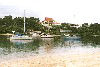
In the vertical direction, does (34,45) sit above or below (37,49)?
below

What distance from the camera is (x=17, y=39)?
296 feet

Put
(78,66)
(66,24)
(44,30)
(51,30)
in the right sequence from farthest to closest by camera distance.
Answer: (66,24)
(51,30)
(44,30)
(78,66)

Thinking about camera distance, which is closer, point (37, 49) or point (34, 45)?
point (37, 49)

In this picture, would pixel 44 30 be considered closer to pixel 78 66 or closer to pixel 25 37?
pixel 25 37

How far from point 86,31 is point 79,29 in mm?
4452

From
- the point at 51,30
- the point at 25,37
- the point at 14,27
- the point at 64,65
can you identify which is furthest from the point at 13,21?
the point at 64,65

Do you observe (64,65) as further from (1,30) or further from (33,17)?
(33,17)

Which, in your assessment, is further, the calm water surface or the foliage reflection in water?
the foliage reflection in water

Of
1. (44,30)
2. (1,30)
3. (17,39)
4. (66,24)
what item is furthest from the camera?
(66,24)

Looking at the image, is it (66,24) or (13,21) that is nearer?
(13,21)

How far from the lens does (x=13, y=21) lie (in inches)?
5940

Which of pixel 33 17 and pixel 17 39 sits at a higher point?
pixel 33 17

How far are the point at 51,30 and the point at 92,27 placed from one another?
90.8 ft

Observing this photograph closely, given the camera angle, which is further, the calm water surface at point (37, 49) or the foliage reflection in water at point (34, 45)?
the foliage reflection in water at point (34, 45)
